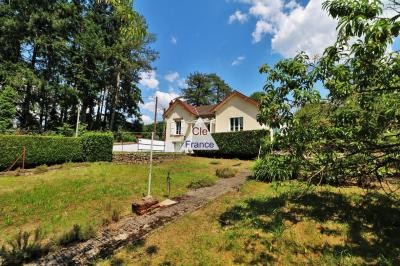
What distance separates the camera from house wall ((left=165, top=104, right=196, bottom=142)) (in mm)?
29562

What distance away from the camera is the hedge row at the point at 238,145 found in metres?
21.1

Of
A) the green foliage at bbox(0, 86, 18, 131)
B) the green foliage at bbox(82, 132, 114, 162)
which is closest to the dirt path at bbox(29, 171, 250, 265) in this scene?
the green foliage at bbox(82, 132, 114, 162)

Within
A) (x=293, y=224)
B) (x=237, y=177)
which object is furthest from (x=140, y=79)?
(x=293, y=224)

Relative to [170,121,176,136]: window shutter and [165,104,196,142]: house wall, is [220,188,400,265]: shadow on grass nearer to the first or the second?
[165,104,196,142]: house wall

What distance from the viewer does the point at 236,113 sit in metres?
25.2

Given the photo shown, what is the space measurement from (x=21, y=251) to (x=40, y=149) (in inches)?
509

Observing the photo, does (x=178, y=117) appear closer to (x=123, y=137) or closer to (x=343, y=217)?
(x=123, y=137)

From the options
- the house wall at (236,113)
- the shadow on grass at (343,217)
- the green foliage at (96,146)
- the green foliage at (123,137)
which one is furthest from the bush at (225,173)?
the green foliage at (123,137)

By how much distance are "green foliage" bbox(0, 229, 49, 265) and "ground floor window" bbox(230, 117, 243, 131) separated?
20.9m

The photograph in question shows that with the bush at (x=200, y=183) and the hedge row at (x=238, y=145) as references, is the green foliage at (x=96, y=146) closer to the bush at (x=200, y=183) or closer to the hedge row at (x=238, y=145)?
the bush at (x=200, y=183)

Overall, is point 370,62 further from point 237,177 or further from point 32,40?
point 32,40

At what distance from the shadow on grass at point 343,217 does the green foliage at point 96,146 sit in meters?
13.7

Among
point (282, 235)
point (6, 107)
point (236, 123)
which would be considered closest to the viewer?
point (282, 235)

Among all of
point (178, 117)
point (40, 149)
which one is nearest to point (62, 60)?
point (178, 117)
